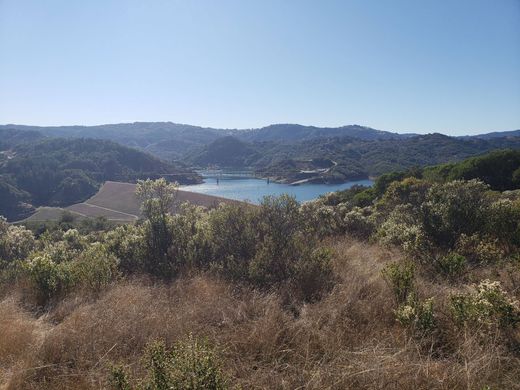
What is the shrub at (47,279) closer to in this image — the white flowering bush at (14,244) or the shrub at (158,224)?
the shrub at (158,224)

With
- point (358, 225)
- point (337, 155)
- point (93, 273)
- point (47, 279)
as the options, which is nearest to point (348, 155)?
point (337, 155)

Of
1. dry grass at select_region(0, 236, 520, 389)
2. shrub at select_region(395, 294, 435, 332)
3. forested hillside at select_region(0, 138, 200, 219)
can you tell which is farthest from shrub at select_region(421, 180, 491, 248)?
forested hillside at select_region(0, 138, 200, 219)

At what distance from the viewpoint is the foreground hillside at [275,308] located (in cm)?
265

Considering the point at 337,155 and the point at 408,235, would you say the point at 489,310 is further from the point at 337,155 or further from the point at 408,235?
the point at 337,155

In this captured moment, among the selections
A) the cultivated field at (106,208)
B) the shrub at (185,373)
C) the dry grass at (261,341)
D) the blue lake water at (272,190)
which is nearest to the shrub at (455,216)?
the dry grass at (261,341)

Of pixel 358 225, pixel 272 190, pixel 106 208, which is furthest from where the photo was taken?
pixel 272 190

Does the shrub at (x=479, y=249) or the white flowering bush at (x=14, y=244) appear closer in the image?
the shrub at (x=479, y=249)

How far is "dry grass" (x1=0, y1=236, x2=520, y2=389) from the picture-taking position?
8.61ft

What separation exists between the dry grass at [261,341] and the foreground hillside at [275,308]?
1 centimetres

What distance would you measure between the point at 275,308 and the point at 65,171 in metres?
102

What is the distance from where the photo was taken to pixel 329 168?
353 feet

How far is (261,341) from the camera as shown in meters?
3.22

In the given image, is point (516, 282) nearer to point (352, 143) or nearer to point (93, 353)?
point (93, 353)

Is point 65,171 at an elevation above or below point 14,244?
below
